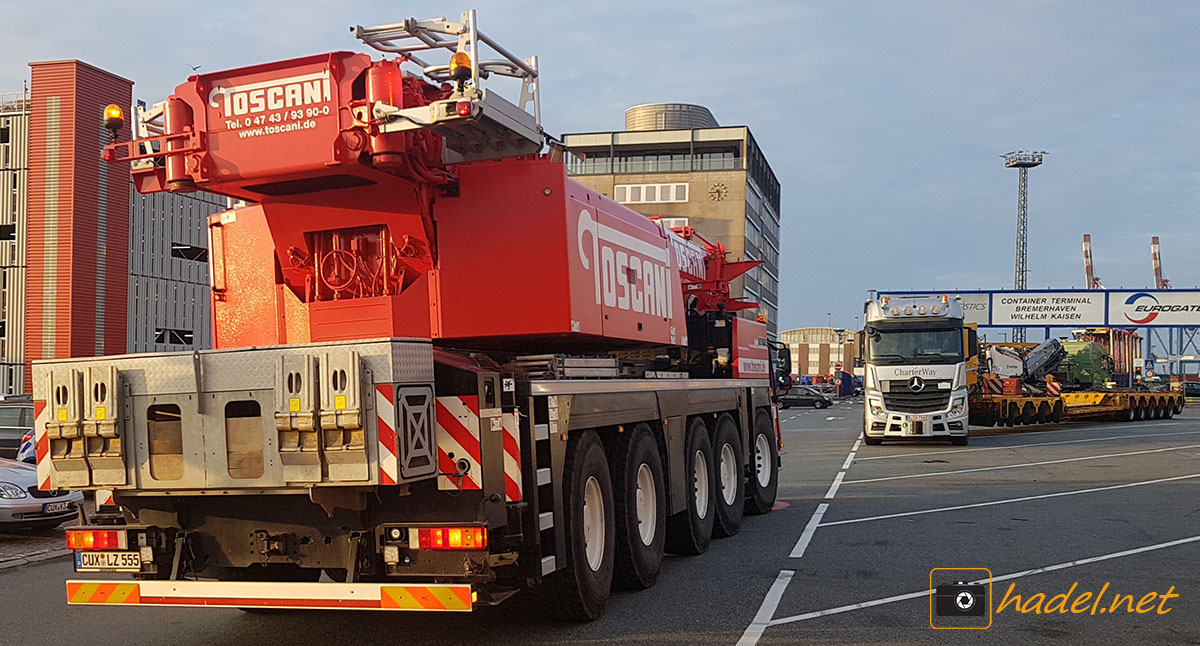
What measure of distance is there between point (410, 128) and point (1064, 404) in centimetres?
3571

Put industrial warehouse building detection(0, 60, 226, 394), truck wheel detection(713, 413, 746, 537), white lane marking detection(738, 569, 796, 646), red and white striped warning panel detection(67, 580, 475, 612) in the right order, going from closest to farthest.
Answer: red and white striped warning panel detection(67, 580, 475, 612), white lane marking detection(738, 569, 796, 646), truck wheel detection(713, 413, 746, 537), industrial warehouse building detection(0, 60, 226, 394)

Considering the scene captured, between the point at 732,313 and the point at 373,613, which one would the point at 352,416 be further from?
the point at 732,313

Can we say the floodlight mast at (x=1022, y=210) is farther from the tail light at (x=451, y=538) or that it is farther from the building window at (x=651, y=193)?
the tail light at (x=451, y=538)

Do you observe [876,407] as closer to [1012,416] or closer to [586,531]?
[1012,416]

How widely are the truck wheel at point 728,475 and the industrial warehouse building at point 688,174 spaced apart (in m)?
79.2

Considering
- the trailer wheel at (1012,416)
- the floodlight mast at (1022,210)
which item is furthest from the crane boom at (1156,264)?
the trailer wheel at (1012,416)

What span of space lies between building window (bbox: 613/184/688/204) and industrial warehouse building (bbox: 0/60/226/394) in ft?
165

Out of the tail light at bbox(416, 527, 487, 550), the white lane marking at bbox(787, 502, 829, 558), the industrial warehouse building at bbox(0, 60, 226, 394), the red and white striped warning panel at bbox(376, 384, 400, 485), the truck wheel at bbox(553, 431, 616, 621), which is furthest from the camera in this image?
the industrial warehouse building at bbox(0, 60, 226, 394)

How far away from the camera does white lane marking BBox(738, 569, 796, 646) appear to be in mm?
7006

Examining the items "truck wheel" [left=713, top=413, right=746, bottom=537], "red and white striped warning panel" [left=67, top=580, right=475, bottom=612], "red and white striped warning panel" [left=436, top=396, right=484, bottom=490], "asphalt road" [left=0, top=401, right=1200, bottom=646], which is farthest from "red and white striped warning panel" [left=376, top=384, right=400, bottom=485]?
"truck wheel" [left=713, top=413, right=746, bottom=537]

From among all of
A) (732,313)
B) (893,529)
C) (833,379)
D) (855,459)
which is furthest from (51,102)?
(833,379)

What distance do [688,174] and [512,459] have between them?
8989 centimetres

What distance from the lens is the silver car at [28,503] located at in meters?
12.0

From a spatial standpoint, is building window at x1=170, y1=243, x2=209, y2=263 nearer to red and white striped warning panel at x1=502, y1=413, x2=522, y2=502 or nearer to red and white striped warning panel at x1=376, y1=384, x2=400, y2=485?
red and white striped warning panel at x1=502, y1=413, x2=522, y2=502
